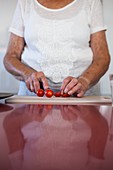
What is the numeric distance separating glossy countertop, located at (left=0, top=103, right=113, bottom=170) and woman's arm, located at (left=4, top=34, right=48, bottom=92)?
0.38 meters

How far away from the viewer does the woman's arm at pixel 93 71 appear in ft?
2.88

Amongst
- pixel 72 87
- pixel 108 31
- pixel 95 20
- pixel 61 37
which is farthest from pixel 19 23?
pixel 108 31

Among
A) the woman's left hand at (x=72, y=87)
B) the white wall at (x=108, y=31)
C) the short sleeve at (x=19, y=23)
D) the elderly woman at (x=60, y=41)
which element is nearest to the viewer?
the woman's left hand at (x=72, y=87)

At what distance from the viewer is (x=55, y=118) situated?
0.55 metres

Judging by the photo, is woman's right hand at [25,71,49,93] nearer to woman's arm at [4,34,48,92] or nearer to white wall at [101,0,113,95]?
woman's arm at [4,34,48,92]

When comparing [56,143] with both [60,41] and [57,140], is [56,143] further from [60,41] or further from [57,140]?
[60,41]

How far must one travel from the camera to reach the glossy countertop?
0.26 metres

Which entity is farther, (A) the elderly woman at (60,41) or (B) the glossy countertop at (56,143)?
(A) the elderly woman at (60,41)

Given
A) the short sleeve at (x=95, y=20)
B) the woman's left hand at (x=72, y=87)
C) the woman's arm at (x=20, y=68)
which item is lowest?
the woman's left hand at (x=72, y=87)

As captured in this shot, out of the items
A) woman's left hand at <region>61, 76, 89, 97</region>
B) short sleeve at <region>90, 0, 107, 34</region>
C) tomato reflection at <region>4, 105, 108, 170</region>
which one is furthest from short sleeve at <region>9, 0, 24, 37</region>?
tomato reflection at <region>4, 105, 108, 170</region>

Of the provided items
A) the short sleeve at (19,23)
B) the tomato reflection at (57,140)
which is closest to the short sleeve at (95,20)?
the short sleeve at (19,23)

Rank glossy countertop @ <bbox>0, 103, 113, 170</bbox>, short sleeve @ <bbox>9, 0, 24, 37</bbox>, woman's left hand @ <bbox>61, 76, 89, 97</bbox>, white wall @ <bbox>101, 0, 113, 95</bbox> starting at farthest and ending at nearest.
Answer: white wall @ <bbox>101, 0, 113, 95</bbox> < short sleeve @ <bbox>9, 0, 24, 37</bbox> < woman's left hand @ <bbox>61, 76, 89, 97</bbox> < glossy countertop @ <bbox>0, 103, 113, 170</bbox>

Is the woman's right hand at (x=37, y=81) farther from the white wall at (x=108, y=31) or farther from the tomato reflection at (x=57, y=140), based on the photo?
the white wall at (x=108, y=31)

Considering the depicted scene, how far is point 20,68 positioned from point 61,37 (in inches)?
8.3
